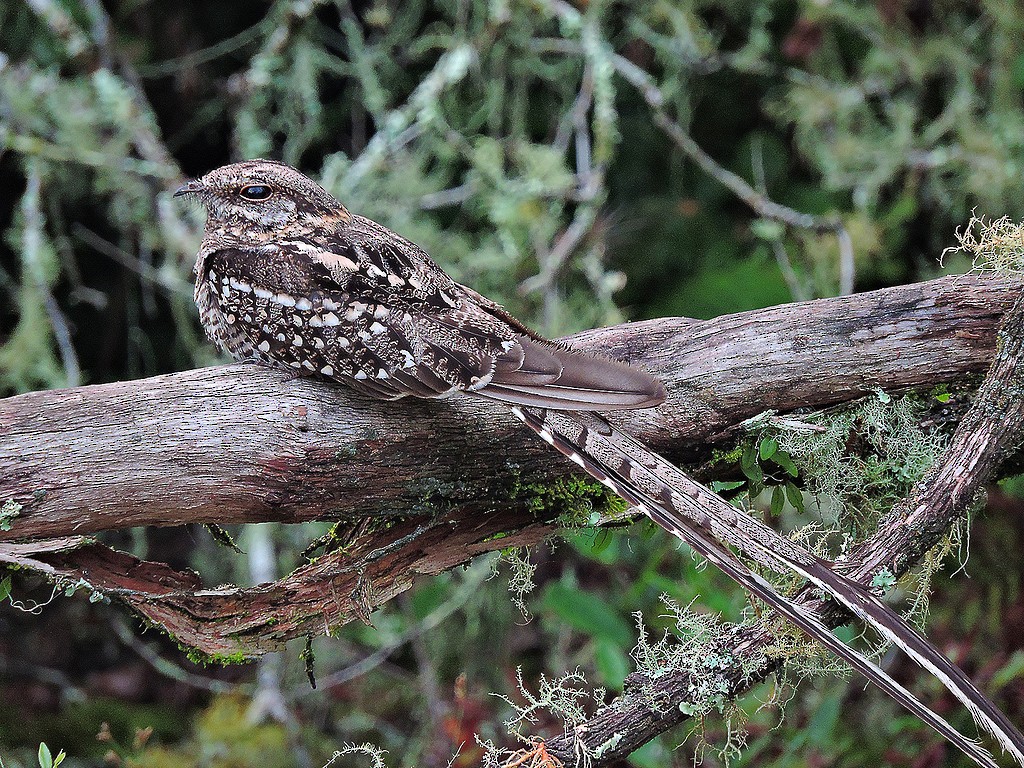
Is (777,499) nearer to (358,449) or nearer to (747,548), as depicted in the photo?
(747,548)

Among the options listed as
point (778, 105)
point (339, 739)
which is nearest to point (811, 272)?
point (778, 105)

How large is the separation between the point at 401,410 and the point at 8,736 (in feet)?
9.85

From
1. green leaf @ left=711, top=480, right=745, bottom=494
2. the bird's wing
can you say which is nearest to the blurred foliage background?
green leaf @ left=711, top=480, right=745, bottom=494

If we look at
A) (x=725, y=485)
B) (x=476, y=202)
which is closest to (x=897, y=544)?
(x=725, y=485)

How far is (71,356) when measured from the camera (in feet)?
10.9

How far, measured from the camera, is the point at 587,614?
2816mm

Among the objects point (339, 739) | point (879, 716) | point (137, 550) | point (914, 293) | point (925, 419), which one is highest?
point (914, 293)

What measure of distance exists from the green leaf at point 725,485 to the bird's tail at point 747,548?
355mm

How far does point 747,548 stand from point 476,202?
271cm

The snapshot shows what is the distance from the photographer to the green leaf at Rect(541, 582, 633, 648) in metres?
2.79

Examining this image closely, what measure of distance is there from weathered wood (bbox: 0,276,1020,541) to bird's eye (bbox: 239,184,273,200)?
0.58 meters

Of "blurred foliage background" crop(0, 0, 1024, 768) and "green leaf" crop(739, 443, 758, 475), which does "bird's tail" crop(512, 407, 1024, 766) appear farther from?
"blurred foliage background" crop(0, 0, 1024, 768)

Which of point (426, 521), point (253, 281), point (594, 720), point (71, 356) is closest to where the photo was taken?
point (594, 720)

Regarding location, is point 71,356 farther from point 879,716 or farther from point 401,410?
point 879,716
